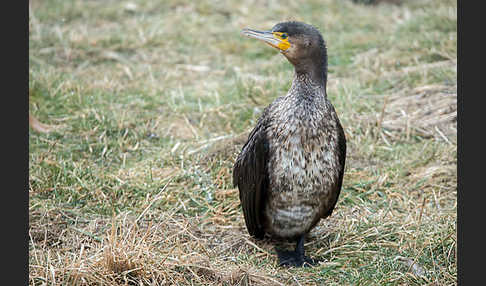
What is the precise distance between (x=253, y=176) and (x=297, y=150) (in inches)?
13.2

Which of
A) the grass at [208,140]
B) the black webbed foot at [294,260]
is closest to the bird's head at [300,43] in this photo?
the grass at [208,140]

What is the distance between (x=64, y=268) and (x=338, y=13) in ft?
20.8

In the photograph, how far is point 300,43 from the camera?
354 cm

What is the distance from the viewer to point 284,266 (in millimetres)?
3676

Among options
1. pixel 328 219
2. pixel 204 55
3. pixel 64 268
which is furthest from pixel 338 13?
pixel 64 268

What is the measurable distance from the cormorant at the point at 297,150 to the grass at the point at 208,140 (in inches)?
12.9

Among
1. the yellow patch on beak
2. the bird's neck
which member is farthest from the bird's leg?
the yellow patch on beak

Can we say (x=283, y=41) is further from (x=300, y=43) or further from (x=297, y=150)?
(x=297, y=150)

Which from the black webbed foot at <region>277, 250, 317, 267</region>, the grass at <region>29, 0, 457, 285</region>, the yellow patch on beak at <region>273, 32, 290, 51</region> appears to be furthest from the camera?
the black webbed foot at <region>277, 250, 317, 267</region>

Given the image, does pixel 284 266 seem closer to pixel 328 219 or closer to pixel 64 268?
pixel 328 219

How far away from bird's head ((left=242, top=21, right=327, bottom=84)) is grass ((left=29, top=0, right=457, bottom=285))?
3.50 ft

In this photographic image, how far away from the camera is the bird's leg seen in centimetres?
370

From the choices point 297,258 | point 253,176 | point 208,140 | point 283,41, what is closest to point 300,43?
point 283,41

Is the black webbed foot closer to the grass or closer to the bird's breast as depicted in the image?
the grass
